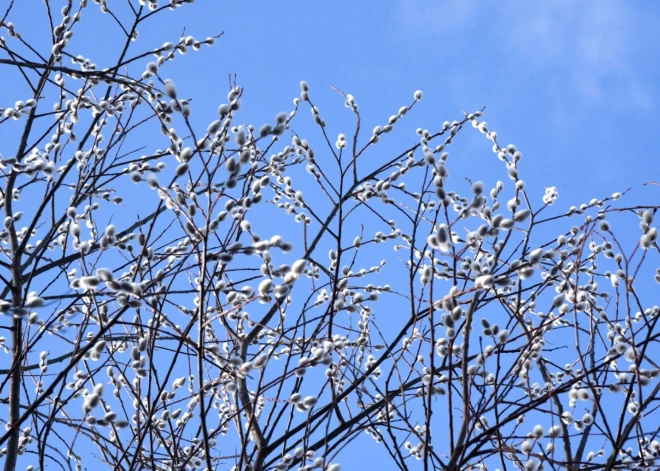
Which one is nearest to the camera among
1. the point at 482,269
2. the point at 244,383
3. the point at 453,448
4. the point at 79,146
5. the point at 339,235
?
the point at 453,448

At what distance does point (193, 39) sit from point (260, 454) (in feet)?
7.98

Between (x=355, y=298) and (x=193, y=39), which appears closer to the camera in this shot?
(x=355, y=298)

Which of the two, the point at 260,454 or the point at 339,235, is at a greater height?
the point at 339,235

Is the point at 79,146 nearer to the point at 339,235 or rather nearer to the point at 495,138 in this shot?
the point at 339,235

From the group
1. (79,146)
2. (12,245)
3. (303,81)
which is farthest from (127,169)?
(303,81)

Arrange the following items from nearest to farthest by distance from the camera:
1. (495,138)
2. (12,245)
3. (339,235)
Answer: (339,235) → (12,245) → (495,138)

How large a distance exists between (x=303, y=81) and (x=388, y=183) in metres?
0.75

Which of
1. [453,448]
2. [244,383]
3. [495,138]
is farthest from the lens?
[495,138]

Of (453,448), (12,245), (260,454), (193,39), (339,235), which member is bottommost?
(453,448)

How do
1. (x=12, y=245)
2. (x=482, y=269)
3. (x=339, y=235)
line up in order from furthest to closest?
(x=12, y=245), (x=339, y=235), (x=482, y=269)

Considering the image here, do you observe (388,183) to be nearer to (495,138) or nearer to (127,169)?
(495,138)

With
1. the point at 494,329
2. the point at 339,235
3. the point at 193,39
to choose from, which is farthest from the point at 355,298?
the point at 193,39

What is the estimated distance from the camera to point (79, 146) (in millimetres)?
3881

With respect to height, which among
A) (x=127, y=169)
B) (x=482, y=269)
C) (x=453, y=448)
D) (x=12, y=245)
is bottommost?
(x=453, y=448)
